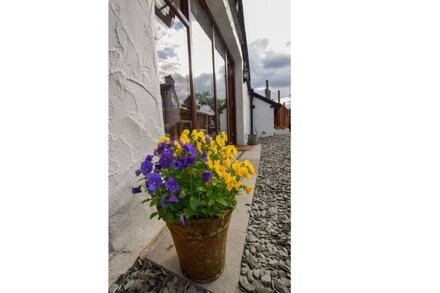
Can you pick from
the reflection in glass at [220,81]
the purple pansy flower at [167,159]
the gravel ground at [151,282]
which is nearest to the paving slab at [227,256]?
the gravel ground at [151,282]

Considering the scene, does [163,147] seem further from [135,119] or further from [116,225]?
[116,225]

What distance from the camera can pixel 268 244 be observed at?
1.36m

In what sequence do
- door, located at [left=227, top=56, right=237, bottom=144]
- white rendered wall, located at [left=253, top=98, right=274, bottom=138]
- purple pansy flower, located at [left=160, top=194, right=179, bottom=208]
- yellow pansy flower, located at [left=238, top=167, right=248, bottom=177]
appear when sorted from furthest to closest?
white rendered wall, located at [left=253, top=98, right=274, bottom=138] → door, located at [left=227, top=56, right=237, bottom=144] → yellow pansy flower, located at [left=238, top=167, right=248, bottom=177] → purple pansy flower, located at [left=160, top=194, right=179, bottom=208]

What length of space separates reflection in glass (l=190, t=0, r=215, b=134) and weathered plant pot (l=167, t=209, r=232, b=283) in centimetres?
189

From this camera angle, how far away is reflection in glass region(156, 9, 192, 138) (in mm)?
1798

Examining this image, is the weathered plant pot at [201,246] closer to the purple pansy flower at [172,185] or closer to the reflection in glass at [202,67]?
the purple pansy flower at [172,185]

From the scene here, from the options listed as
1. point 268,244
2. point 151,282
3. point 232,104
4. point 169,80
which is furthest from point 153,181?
point 232,104

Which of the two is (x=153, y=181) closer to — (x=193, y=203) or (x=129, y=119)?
(x=193, y=203)

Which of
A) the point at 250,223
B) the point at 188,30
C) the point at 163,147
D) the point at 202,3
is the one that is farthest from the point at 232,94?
the point at 163,147

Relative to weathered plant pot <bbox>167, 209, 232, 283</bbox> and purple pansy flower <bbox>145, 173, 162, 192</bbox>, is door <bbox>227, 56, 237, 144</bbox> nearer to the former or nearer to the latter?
weathered plant pot <bbox>167, 209, 232, 283</bbox>

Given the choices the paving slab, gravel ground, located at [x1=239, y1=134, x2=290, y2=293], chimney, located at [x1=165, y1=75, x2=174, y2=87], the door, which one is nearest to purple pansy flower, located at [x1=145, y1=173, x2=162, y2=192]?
the paving slab

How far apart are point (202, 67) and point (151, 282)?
8.58ft

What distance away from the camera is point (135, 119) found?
1.13 metres
